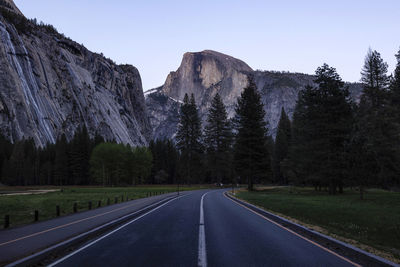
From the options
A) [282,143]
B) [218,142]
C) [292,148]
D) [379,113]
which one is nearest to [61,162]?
[218,142]

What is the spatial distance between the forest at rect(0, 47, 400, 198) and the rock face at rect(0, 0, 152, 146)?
11393 mm

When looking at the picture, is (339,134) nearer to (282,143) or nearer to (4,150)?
(282,143)

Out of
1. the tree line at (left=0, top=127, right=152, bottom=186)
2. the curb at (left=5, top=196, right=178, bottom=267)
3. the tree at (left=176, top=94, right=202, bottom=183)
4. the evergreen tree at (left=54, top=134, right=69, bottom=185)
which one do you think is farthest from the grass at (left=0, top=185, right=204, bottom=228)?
the evergreen tree at (left=54, top=134, right=69, bottom=185)

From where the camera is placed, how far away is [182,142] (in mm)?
74812

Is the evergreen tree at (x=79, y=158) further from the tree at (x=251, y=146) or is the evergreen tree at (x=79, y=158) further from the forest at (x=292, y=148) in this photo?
the tree at (x=251, y=146)

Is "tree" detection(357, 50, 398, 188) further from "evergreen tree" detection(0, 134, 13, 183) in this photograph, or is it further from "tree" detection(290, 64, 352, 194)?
"evergreen tree" detection(0, 134, 13, 183)

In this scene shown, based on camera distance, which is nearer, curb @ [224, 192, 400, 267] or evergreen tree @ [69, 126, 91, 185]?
curb @ [224, 192, 400, 267]

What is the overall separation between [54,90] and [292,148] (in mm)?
93688

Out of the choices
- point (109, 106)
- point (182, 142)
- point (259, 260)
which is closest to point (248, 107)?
point (182, 142)

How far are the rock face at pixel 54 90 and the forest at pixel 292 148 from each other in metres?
11.4

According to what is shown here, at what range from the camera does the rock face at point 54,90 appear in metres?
88.1

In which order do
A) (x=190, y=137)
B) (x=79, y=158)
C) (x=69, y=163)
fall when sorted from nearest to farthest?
(x=190, y=137) < (x=79, y=158) < (x=69, y=163)

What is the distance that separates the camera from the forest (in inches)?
1277

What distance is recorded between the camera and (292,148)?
49.0 meters
